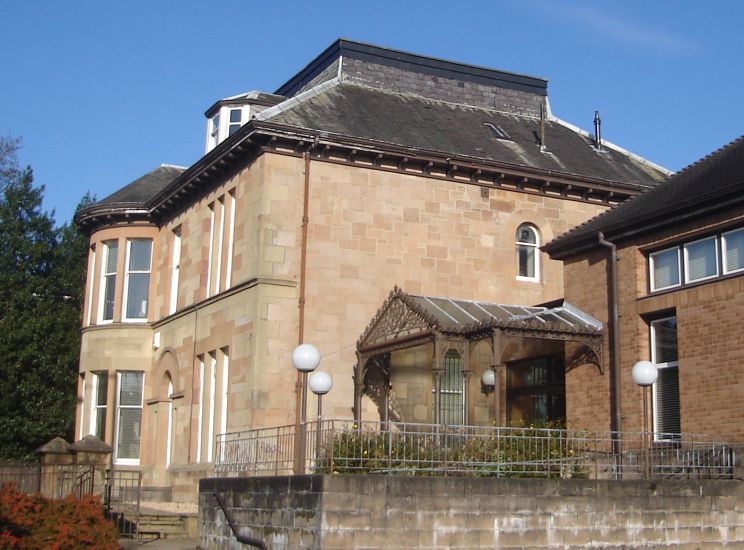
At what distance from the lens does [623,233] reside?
21.3 meters

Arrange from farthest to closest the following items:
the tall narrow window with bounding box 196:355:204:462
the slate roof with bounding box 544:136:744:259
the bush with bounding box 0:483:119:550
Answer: the tall narrow window with bounding box 196:355:204:462 < the slate roof with bounding box 544:136:744:259 < the bush with bounding box 0:483:119:550

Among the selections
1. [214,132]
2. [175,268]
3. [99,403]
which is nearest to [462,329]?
[175,268]

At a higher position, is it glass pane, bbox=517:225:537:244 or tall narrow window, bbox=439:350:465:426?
glass pane, bbox=517:225:537:244

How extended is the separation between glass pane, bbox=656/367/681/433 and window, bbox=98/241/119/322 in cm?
1891

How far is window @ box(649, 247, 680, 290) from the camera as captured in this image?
20.3 m

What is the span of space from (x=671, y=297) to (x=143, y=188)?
20319 millimetres

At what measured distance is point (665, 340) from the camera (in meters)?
20.4

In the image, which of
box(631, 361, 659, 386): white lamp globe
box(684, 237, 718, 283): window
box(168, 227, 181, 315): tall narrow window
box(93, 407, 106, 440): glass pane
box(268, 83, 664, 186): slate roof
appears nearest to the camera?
box(631, 361, 659, 386): white lamp globe

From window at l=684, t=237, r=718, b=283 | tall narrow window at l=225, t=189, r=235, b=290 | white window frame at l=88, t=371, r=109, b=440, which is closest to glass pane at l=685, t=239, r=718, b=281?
window at l=684, t=237, r=718, b=283

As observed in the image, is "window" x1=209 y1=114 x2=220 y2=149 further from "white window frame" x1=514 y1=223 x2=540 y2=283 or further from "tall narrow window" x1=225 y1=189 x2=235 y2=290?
"white window frame" x1=514 y1=223 x2=540 y2=283

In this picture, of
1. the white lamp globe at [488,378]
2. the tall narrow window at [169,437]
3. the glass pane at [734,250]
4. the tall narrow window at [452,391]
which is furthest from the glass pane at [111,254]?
the glass pane at [734,250]

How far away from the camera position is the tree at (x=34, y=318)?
123 feet

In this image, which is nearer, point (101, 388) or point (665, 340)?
point (665, 340)

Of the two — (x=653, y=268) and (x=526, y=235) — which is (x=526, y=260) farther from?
(x=653, y=268)
